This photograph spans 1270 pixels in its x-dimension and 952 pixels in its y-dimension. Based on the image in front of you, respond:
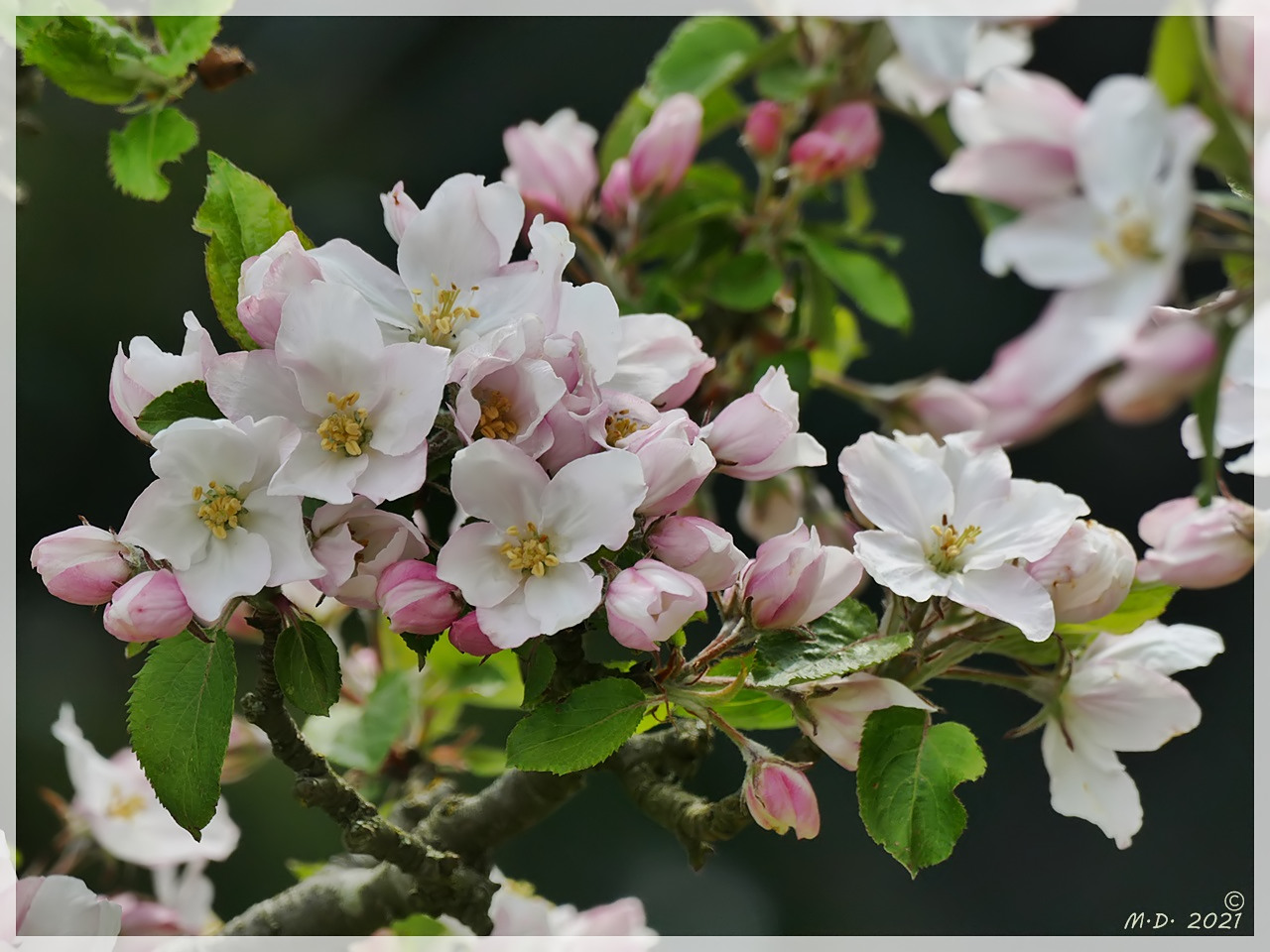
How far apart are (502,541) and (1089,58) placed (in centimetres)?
149

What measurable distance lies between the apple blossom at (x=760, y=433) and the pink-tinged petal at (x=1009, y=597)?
2.7 inches

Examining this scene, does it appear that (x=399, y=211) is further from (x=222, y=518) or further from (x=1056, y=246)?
(x=1056, y=246)

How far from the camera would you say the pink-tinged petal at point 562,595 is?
1.30ft

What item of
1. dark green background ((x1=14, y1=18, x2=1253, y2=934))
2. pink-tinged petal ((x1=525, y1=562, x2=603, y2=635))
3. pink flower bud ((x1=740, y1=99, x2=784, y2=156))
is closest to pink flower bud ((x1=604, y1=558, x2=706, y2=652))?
pink-tinged petal ((x1=525, y1=562, x2=603, y2=635))

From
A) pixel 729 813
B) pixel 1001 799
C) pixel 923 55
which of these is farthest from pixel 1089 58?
pixel 729 813

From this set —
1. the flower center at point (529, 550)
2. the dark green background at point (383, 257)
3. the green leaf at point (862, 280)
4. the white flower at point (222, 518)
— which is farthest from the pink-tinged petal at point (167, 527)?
the dark green background at point (383, 257)

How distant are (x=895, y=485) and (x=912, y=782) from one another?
11 cm

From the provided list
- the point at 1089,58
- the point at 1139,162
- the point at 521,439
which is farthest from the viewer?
the point at 1089,58

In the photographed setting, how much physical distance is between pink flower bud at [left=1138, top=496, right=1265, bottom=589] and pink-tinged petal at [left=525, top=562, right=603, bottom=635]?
0.25 m

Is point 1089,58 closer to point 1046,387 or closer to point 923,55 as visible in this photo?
point 923,55

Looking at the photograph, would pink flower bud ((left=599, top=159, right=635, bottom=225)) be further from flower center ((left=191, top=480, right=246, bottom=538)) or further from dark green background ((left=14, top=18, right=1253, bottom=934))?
dark green background ((left=14, top=18, right=1253, bottom=934))

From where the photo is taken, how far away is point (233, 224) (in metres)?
0.46

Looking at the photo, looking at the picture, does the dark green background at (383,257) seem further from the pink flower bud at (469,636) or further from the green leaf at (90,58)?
the pink flower bud at (469,636)

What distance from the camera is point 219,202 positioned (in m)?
0.46
